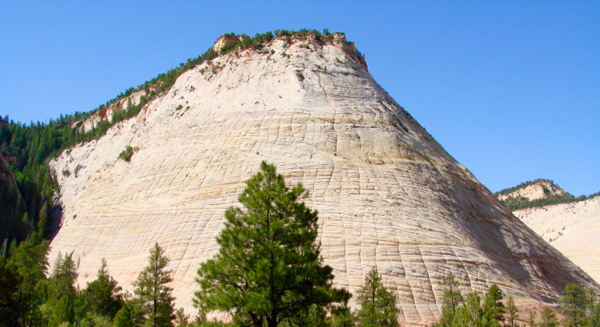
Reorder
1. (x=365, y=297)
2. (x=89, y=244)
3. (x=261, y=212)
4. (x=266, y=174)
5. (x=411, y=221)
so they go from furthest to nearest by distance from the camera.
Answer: (x=89, y=244) → (x=411, y=221) → (x=365, y=297) → (x=266, y=174) → (x=261, y=212)

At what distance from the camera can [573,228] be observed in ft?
271

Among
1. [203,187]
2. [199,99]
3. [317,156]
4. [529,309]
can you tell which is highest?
[199,99]

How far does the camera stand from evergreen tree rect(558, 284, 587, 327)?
25812mm

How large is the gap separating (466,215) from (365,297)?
14303 mm

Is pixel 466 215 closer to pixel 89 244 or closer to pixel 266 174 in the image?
pixel 266 174

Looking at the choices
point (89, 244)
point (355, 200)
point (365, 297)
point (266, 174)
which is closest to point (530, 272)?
point (355, 200)

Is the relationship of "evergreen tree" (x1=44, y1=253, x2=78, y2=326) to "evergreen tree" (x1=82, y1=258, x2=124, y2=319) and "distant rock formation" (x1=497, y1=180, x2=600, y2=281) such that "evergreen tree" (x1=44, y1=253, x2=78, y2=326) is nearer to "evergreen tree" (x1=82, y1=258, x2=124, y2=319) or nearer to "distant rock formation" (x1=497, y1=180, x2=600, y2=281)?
"evergreen tree" (x1=82, y1=258, x2=124, y2=319)

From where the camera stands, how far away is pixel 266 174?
15719 mm

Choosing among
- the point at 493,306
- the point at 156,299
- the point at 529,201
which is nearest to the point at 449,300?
the point at 493,306

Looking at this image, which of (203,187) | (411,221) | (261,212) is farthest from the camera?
(203,187)

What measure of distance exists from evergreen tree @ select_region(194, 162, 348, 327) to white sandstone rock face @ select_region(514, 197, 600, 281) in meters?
60.0

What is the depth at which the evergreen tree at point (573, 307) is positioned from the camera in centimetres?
2581

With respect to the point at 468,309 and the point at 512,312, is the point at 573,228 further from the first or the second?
the point at 468,309

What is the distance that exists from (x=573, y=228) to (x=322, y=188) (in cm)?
7007
